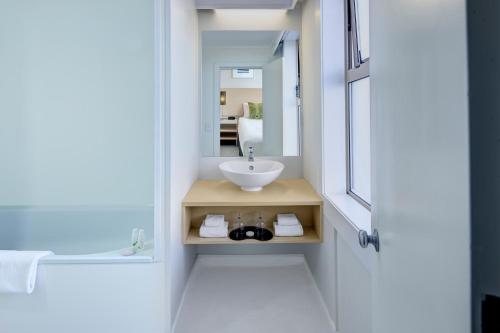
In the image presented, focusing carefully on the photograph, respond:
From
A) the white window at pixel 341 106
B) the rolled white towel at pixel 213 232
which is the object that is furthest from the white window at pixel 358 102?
the rolled white towel at pixel 213 232

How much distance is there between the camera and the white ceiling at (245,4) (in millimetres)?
2508

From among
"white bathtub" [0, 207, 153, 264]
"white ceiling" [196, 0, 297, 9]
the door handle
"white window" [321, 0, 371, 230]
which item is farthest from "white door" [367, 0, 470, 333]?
"white ceiling" [196, 0, 297, 9]

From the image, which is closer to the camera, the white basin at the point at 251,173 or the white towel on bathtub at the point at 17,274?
the white towel on bathtub at the point at 17,274

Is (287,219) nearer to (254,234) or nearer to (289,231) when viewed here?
(289,231)

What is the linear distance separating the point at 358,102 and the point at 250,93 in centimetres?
117

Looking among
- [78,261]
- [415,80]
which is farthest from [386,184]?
[78,261]

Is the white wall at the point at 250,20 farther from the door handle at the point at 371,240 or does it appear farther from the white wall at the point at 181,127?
the door handle at the point at 371,240

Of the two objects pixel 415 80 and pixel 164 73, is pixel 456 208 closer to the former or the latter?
pixel 415 80

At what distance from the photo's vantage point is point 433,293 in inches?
23.8

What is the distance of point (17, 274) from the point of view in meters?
1.57

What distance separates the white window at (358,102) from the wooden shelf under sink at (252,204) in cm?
30

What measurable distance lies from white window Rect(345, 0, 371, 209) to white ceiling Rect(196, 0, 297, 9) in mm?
787

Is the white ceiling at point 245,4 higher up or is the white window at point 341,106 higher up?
the white ceiling at point 245,4

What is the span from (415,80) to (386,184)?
1.01 ft
